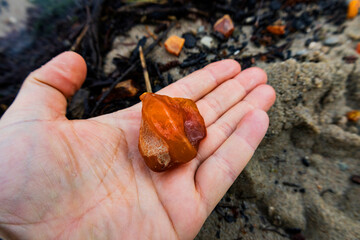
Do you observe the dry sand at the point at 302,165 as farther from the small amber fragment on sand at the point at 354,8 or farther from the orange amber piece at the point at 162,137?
the orange amber piece at the point at 162,137

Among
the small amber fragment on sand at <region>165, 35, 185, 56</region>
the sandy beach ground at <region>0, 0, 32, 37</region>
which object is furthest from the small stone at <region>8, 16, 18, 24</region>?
the small amber fragment on sand at <region>165, 35, 185, 56</region>

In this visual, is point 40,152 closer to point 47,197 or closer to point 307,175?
point 47,197

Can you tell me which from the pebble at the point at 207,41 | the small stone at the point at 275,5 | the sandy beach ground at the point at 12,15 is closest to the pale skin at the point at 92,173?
the pebble at the point at 207,41

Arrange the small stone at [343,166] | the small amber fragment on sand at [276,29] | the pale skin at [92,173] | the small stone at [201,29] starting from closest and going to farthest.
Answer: the pale skin at [92,173], the small stone at [343,166], the small amber fragment on sand at [276,29], the small stone at [201,29]

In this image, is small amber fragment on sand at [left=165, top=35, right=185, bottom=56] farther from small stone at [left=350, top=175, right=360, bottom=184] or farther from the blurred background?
small stone at [left=350, top=175, right=360, bottom=184]

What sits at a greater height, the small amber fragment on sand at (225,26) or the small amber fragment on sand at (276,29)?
the small amber fragment on sand at (225,26)

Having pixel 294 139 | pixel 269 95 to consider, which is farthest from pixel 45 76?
pixel 294 139
